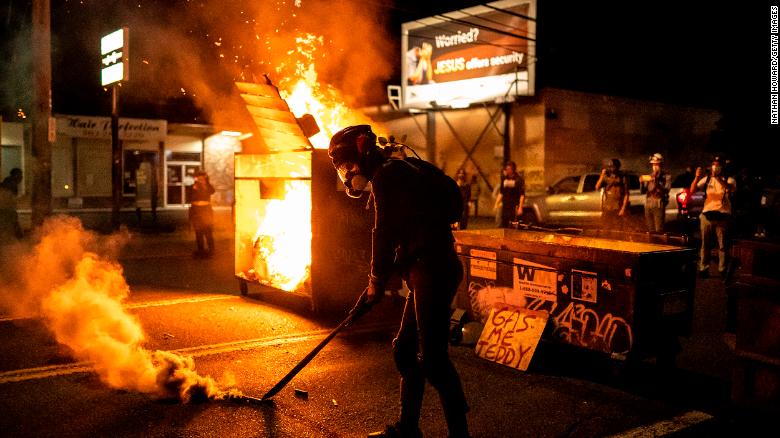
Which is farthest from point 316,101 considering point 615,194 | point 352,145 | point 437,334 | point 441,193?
point 615,194

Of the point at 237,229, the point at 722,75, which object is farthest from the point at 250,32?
the point at 722,75

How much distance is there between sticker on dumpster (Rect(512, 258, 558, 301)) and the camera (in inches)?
218

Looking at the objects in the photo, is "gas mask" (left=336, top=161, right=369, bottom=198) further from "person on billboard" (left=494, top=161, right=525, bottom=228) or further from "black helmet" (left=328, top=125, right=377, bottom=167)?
"person on billboard" (left=494, top=161, right=525, bottom=228)

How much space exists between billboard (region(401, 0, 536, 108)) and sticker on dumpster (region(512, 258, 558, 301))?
1695cm

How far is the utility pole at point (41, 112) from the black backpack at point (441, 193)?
11.5 metres

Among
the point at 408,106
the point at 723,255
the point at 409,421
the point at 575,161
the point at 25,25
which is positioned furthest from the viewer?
the point at 408,106

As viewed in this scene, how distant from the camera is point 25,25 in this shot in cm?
1678

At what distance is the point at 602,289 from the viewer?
5.18 metres

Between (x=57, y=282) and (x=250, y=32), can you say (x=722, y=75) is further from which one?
(x=57, y=282)

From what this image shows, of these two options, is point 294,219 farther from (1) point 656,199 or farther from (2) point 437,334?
(1) point 656,199

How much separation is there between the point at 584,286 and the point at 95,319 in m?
4.65

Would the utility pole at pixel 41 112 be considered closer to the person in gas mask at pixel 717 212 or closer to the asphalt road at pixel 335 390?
the asphalt road at pixel 335 390

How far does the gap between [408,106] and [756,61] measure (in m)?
16.1

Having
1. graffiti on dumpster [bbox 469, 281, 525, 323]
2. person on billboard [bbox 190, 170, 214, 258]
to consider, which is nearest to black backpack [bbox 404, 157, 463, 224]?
graffiti on dumpster [bbox 469, 281, 525, 323]
